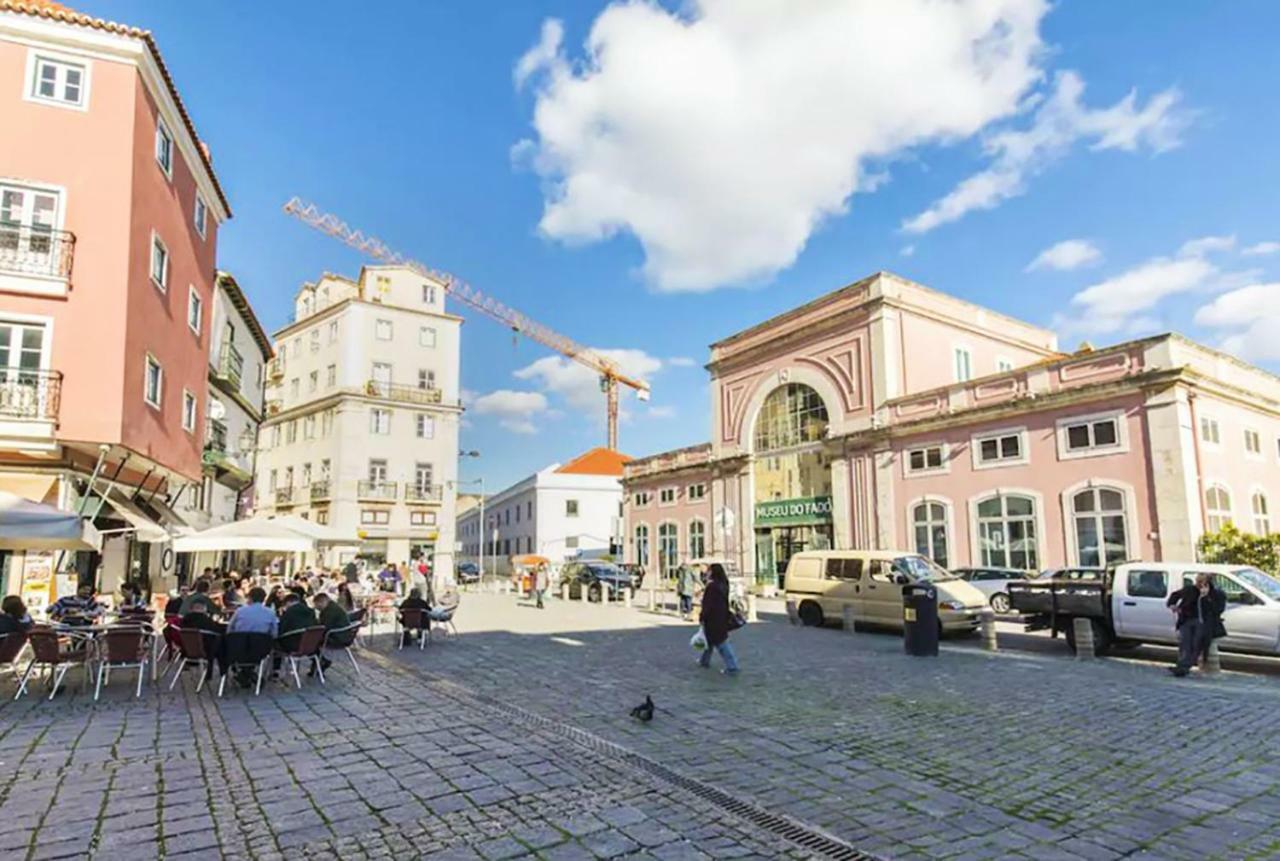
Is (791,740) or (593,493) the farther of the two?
(593,493)

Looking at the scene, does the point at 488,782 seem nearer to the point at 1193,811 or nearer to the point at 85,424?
the point at 1193,811

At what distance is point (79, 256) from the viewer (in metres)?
14.6

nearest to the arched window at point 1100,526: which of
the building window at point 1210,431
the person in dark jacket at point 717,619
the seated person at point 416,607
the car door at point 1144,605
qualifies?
the building window at point 1210,431

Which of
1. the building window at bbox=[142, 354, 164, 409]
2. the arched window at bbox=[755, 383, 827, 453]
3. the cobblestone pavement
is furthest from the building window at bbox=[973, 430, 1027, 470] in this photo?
the building window at bbox=[142, 354, 164, 409]

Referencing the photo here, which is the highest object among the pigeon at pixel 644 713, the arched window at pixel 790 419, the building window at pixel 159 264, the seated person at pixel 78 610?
the building window at pixel 159 264

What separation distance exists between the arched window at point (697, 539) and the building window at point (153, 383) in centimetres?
2579

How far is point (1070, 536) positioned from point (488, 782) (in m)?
22.0

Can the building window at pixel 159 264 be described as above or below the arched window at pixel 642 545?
above

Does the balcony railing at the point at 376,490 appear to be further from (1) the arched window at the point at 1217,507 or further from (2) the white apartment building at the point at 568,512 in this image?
(1) the arched window at the point at 1217,507

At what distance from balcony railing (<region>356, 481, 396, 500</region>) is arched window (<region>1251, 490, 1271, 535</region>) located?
40493 mm

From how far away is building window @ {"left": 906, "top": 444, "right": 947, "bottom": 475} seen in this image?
26.8 meters

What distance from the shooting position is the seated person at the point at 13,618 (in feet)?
29.3

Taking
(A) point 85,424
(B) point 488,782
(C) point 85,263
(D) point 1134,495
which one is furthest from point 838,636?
(C) point 85,263

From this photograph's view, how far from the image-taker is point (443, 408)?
158 feet
